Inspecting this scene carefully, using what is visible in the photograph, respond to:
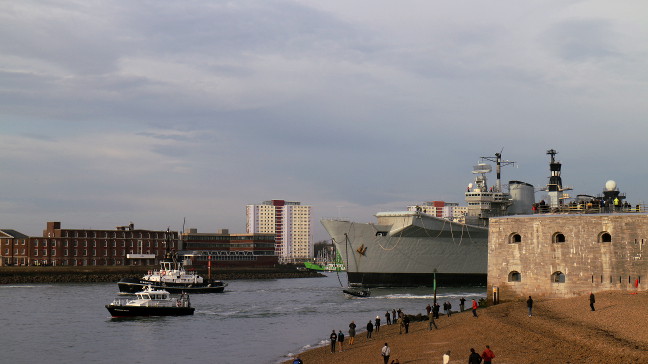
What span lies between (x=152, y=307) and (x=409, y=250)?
29619 millimetres

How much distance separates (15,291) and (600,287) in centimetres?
7413

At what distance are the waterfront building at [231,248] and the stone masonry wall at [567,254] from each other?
107 m

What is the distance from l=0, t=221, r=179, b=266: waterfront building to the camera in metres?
127

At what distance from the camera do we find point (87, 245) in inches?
5128

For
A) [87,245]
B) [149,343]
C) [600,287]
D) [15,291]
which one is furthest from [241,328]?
[87,245]

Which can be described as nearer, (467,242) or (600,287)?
(600,287)

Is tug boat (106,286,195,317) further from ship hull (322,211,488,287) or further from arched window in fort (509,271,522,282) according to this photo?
arched window in fort (509,271,522,282)

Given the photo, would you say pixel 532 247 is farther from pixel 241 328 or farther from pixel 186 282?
pixel 186 282

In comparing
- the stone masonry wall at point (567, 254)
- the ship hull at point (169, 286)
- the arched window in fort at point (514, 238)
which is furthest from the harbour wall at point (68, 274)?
the arched window in fort at point (514, 238)

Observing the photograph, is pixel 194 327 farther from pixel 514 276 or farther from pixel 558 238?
pixel 558 238

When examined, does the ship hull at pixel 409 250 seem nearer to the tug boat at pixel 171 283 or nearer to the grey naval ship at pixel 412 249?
the grey naval ship at pixel 412 249

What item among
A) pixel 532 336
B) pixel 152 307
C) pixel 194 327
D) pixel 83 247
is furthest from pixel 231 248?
pixel 532 336

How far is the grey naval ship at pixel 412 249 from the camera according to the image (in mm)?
74812

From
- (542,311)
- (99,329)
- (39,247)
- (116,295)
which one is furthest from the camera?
(39,247)
